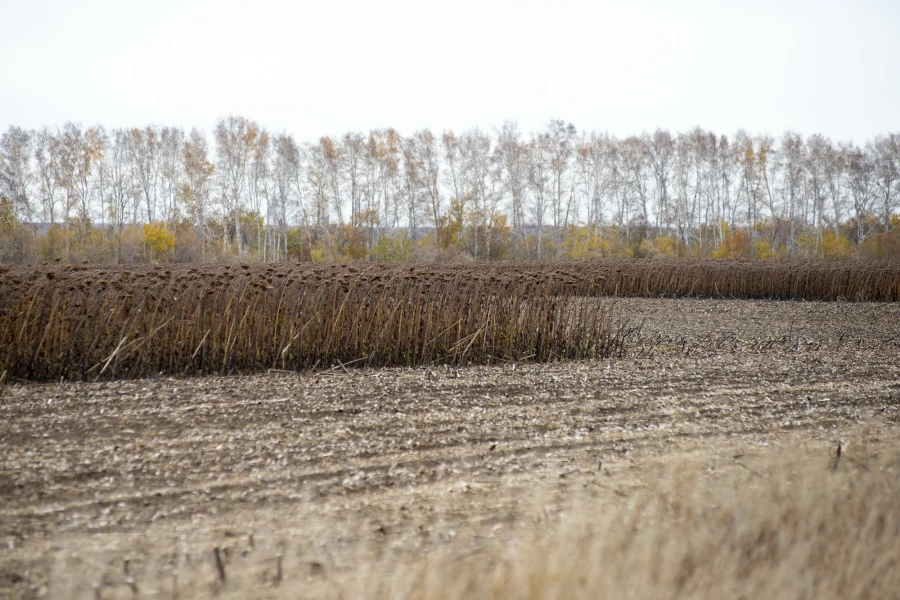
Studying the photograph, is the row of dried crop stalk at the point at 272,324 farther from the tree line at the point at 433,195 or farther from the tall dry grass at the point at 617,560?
the tree line at the point at 433,195

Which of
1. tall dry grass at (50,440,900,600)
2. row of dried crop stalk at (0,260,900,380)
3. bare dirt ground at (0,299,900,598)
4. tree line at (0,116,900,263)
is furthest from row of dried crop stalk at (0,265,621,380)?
tree line at (0,116,900,263)

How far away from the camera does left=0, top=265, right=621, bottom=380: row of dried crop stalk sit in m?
6.61

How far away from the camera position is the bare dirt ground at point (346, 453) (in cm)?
298

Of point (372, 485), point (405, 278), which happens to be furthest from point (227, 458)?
point (405, 278)

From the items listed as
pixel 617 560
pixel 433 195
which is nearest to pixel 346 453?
pixel 617 560

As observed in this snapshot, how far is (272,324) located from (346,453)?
3168mm

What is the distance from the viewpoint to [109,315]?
671cm

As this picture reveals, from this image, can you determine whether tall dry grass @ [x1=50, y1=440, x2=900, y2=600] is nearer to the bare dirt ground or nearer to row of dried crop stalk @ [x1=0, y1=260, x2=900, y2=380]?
the bare dirt ground

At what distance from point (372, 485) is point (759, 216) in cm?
5235

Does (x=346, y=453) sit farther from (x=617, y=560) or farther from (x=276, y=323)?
(x=276, y=323)

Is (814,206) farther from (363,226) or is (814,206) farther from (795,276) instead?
(795,276)

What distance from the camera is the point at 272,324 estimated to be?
7270 millimetres

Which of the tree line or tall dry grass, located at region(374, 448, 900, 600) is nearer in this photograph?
tall dry grass, located at region(374, 448, 900, 600)

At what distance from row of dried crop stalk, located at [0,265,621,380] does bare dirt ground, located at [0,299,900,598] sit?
420 mm
